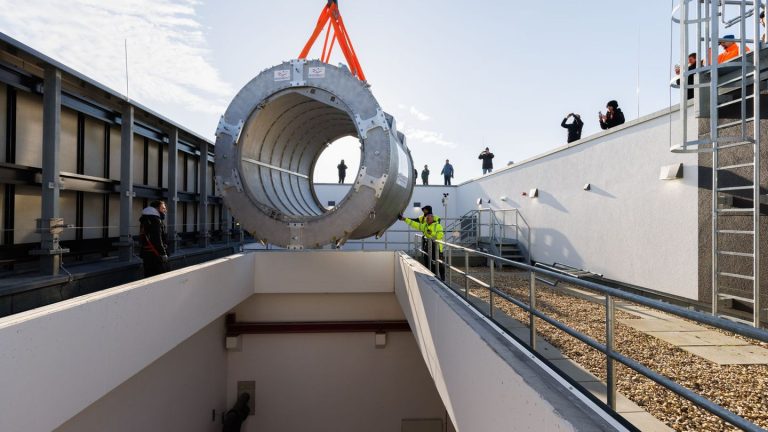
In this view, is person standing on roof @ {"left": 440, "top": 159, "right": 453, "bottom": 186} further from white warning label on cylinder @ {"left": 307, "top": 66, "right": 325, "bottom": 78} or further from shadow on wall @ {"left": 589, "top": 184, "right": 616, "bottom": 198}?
white warning label on cylinder @ {"left": 307, "top": 66, "right": 325, "bottom": 78}

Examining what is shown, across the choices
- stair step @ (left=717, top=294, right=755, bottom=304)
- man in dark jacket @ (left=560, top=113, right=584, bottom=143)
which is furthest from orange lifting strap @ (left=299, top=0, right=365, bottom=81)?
man in dark jacket @ (left=560, top=113, right=584, bottom=143)

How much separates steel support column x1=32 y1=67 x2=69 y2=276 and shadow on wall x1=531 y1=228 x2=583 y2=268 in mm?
8759

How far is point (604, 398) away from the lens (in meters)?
2.56

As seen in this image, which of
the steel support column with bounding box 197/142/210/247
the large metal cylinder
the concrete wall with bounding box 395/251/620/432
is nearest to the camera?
the concrete wall with bounding box 395/251/620/432

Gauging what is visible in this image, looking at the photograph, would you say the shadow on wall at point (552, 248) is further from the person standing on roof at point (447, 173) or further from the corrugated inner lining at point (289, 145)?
the person standing on roof at point (447, 173)

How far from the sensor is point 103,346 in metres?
3.42

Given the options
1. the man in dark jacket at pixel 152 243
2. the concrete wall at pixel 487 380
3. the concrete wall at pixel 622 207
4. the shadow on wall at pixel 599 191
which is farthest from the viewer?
the shadow on wall at pixel 599 191

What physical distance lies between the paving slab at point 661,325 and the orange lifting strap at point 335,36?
449 centimetres

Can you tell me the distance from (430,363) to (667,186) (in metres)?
4.74

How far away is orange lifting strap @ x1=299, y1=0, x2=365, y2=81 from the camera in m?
5.34

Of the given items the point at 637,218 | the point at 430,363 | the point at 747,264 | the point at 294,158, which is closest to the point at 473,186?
the point at 637,218

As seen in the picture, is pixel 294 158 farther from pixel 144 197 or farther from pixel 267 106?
pixel 144 197

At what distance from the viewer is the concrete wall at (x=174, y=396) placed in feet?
15.7

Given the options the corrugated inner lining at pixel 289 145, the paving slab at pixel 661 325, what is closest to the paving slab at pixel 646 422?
the paving slab at pixel 661 325
